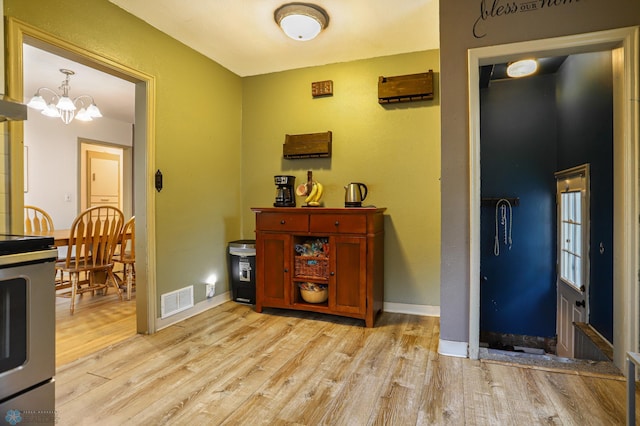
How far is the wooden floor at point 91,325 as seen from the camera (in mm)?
2404

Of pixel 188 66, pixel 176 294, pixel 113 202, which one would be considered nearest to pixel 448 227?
pixel 176 294

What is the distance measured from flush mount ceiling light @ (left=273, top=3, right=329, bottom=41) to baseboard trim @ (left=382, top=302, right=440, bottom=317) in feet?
8.13

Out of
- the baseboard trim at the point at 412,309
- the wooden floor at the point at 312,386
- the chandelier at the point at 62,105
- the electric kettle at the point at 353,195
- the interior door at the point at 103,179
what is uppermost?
the chandelier at the point at 62,105

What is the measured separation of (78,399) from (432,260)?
8.97 ft

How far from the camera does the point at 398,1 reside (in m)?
2.41

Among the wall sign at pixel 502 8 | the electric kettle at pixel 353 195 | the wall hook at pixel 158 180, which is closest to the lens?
the wall sign at pixel 502 8

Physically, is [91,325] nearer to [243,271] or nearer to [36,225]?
[243,271]

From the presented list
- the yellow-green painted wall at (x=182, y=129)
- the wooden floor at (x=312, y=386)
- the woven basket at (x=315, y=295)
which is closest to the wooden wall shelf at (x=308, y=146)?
the yellow-green painted wall at (x=182, y=129)

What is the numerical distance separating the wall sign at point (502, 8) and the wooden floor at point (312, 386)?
2148 millimetres

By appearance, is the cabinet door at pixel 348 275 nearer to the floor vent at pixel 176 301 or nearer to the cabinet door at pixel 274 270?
the cabinet door at pixel 274 270

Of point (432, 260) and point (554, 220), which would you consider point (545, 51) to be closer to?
point (432, 260)

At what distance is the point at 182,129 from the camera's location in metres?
3.01

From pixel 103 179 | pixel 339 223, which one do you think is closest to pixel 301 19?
pixel 339 223

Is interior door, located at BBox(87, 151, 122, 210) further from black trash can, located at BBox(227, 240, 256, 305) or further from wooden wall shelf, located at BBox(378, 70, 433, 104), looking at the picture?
wooden wall shelf, located at BBox(378, 70, 433, 104)
